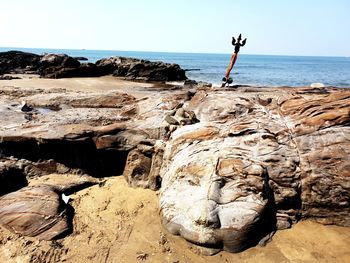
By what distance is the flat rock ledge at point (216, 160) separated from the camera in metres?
4.91

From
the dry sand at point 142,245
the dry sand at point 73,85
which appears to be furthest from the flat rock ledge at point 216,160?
the dry sand at point 73,85

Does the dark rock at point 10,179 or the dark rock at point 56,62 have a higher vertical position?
the dark rock at point 10,179

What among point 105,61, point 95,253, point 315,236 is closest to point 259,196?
point 315,236

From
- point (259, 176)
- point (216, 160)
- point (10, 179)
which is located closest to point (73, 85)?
point (10, 179)

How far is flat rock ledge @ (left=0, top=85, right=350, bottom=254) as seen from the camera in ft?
16.1

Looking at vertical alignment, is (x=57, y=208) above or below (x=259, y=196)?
below

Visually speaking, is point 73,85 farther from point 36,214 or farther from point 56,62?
point 36,214

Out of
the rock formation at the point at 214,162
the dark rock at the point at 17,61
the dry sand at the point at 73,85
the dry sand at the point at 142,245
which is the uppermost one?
the rock formation at the point at 214,162

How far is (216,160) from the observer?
18.3ft

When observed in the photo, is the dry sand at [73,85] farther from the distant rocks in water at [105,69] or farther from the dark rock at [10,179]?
the dark rock at [10,179]

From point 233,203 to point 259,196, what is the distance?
461 millimetres

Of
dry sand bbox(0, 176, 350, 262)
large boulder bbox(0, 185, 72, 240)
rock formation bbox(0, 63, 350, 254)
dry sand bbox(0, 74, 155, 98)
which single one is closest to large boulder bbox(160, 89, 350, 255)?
rock formation bbox(0, 63, 350, 254)

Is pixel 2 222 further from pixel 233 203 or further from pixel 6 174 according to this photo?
pixel 233 203

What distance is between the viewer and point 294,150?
564cm
